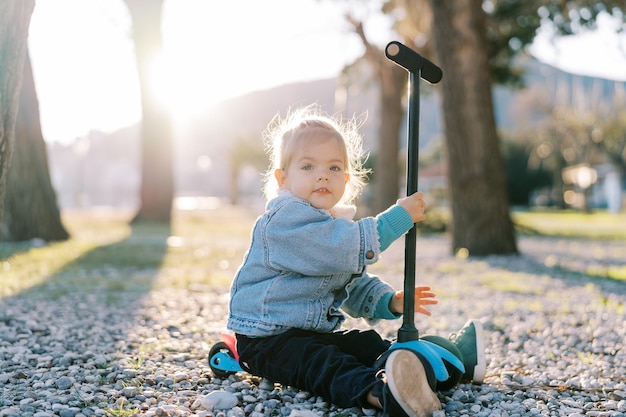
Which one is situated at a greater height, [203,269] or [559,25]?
[559,25]

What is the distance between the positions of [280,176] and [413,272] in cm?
63

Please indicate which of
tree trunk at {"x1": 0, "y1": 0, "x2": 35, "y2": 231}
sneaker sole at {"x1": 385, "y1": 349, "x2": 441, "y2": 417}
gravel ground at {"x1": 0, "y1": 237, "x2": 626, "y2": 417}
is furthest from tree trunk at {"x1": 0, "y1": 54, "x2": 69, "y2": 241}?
sneaker sole at {"x1": 385, "y1": 349, "x2": 441, "y2": 417}

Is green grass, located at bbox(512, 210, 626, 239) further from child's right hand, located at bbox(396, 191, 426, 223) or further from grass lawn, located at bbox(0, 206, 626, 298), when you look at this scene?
child's right hand, located at bbox(396, 191, 426, 223)

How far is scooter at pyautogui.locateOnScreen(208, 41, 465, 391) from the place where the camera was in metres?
2.29

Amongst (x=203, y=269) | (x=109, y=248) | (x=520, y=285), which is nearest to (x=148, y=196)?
(x=109, y=248)

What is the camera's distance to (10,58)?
2512 mm

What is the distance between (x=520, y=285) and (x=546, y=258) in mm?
2720

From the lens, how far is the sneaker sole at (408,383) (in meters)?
1.96

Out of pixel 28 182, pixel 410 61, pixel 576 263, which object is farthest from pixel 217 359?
pixel 576 263

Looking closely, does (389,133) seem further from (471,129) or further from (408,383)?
(408,383)

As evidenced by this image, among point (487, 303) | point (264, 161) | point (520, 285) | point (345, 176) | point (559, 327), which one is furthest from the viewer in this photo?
point (264, 161)

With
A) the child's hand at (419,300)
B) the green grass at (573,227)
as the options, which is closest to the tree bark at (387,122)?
the green grass at (573,227)

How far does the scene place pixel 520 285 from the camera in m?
5.51

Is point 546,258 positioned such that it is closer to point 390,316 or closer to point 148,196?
point 390,316
